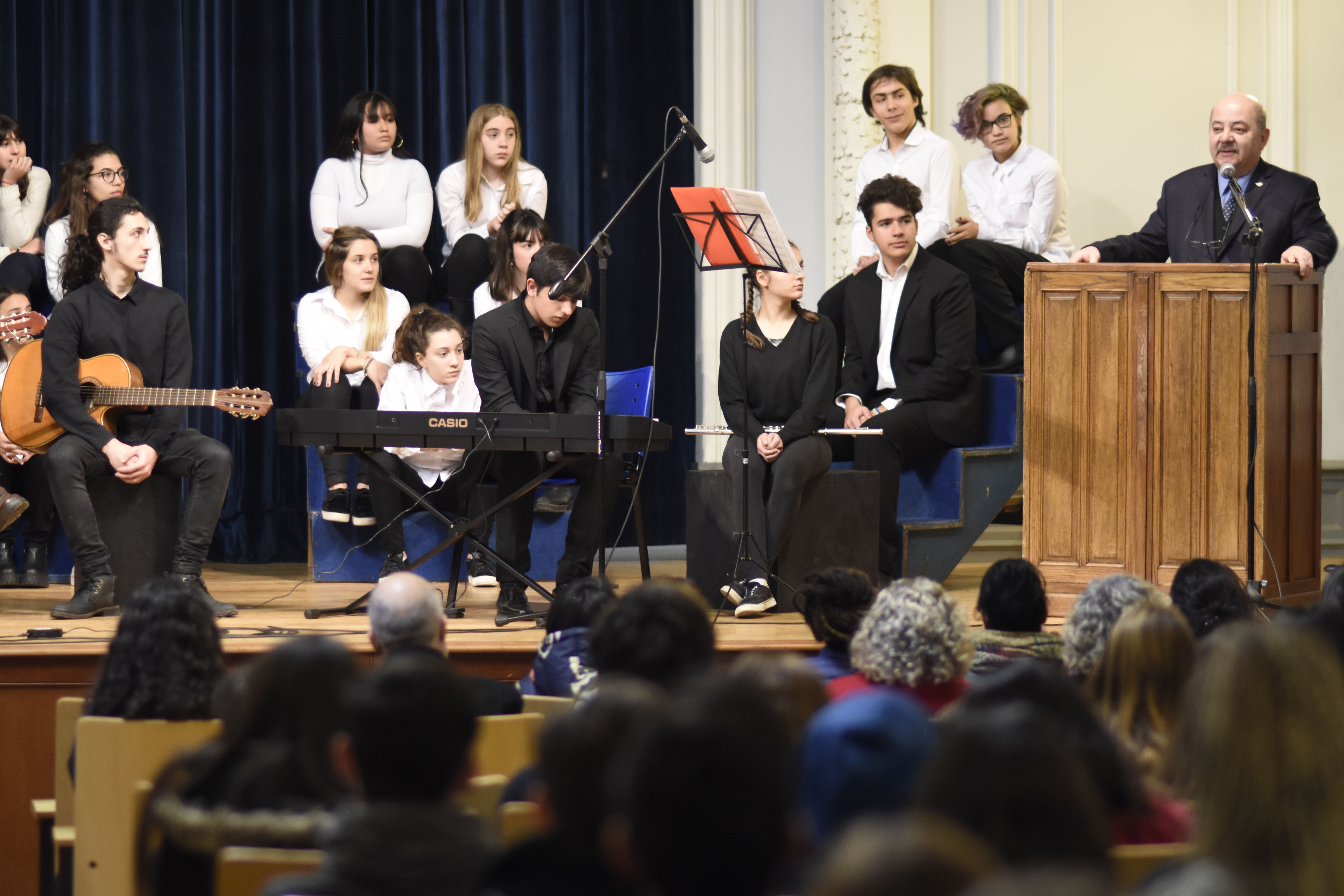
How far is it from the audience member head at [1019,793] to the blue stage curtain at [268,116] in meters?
5.46

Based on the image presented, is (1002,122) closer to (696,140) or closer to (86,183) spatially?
(696,140)

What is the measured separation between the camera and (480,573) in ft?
17.0

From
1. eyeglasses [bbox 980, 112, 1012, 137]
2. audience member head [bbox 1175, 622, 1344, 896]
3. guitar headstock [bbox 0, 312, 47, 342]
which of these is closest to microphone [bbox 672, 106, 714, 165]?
eyeglasses [bbox 980, 112, 1012, 137]

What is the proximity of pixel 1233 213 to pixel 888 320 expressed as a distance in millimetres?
1252

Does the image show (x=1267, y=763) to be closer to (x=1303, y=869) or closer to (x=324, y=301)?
(x=1303, y=869)

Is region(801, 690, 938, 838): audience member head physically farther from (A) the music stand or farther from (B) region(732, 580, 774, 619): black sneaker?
(B) region(732, 580, 774, 619): black sneaker

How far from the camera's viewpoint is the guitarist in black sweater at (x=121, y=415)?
4.37 metres

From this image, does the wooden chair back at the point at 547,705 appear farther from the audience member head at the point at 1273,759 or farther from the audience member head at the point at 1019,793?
the audience member head at the point at 1019,793

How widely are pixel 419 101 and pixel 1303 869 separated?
578cm

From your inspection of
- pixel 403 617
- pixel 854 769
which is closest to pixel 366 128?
pixel 403 617

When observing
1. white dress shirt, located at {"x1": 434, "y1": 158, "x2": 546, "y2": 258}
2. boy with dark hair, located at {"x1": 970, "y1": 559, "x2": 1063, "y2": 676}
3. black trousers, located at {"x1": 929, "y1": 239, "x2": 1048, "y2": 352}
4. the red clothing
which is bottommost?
the red clothing

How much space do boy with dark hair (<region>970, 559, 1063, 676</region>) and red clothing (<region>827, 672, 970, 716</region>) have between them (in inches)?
12.6

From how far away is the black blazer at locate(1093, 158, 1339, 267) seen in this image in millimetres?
4805

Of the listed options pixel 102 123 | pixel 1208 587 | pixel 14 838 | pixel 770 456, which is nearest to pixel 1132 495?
pixel 770 456
